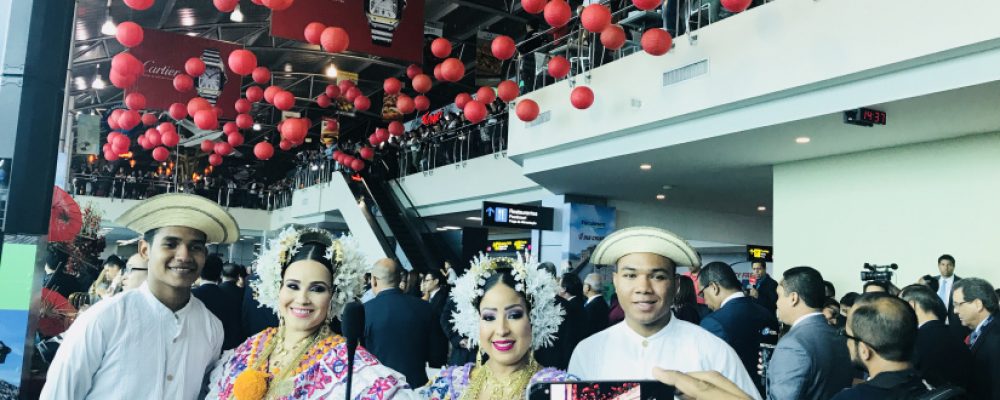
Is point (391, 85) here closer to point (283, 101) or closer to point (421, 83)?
point (421, 83)

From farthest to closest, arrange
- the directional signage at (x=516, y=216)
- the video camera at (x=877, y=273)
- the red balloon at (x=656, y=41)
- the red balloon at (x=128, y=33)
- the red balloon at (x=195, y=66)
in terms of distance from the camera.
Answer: the directional signage at (x=516, y=216) < the red balloon at (x=195, y=66) < the red balloon at (x=128, y=33) < the video camera at (x=877, y=273) < the red balloon at (x=656, y=41)

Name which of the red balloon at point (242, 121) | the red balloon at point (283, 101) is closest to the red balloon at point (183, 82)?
the red balloon at point (283, 101)

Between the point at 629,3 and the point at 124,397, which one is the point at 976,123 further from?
the point at 124,397

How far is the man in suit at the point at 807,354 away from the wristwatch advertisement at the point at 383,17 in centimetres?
600

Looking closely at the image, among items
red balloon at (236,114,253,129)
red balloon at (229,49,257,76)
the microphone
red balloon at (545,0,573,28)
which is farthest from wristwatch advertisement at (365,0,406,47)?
the microphone

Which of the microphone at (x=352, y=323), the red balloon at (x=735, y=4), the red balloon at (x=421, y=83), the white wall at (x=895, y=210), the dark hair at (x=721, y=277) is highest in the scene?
the red balloon at (x=421, y=83)

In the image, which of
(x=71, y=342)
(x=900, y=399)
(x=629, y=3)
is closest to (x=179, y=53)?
(x=629, y=3)

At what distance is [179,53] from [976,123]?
10.2 meters

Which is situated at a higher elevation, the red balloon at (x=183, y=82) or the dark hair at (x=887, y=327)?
the red balloon at (x=183, y=82)

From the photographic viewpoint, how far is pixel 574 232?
13.5 m

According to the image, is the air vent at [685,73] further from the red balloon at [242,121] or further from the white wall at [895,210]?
the red balloon at [242,121]

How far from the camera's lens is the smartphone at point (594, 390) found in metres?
1.62

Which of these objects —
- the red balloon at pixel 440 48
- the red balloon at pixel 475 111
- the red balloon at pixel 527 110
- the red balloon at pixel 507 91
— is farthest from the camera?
the red balloon at pixel 475 111

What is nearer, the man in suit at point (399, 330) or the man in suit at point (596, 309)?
the man in suit at point (399, 330)
